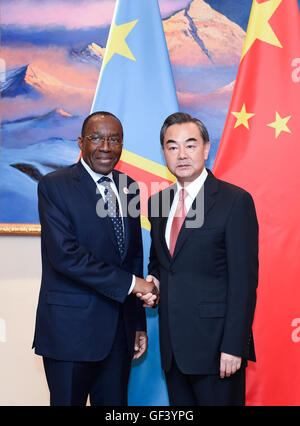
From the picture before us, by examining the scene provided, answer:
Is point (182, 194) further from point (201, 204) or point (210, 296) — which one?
point (210, 296)

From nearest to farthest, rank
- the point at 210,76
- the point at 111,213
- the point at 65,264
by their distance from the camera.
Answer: the point at 65,264 → the point at 111,213 → the point at 210,76

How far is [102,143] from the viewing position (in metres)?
1.69

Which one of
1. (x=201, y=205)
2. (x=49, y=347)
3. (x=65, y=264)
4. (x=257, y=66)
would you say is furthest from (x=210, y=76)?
(x=49, y=347)

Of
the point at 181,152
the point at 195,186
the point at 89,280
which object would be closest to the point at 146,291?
the point at 89,280

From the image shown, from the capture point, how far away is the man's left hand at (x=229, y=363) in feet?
4.85

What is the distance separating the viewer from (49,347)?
1.57m

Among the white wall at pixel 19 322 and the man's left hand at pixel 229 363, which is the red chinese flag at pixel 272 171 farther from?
the white wall at pixel 19 322

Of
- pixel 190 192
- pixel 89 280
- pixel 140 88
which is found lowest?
pixel 89 280

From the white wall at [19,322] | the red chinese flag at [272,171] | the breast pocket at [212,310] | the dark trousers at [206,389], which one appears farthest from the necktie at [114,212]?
the white wall at [19,322]

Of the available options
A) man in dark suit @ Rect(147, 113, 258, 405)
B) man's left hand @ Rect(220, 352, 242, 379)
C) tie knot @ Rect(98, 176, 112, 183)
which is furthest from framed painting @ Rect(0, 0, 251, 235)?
man's left hand @ Rect(220, 352, 242, 379)

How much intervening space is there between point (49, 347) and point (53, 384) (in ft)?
0.48

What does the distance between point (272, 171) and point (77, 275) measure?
1.02 m

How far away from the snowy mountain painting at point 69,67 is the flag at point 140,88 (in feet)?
0.67

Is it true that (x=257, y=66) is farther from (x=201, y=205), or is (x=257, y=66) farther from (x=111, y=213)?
(x=111, y=213)
